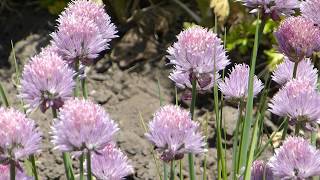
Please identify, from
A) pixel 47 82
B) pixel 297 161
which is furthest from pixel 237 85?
pixel 47 82

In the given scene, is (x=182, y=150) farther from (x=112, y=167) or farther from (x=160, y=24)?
(x=160, y=24)

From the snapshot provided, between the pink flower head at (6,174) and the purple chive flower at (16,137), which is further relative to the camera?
the pink flower head at (6,174)

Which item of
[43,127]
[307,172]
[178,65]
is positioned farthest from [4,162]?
[43,127]

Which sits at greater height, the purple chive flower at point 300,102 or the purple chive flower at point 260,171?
the purple chive flower at point 300,102

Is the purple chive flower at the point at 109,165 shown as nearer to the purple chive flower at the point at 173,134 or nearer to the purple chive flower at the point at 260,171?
the purple chive flower at the point at 173,134

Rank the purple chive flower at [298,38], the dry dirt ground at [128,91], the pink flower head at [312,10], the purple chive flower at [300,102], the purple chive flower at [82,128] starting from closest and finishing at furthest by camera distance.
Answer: the purple chive flower at [82,128] < the purple chive flower at [300,102] < the purple chive flower at [298,38] < the pink flower head at [312,10] < the dry dirt ground at [128,91]

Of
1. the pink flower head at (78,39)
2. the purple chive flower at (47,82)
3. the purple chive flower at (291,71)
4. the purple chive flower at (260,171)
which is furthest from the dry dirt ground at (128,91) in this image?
the purple chive flower at (47,82)

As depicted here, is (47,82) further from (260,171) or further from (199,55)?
(260,171)
